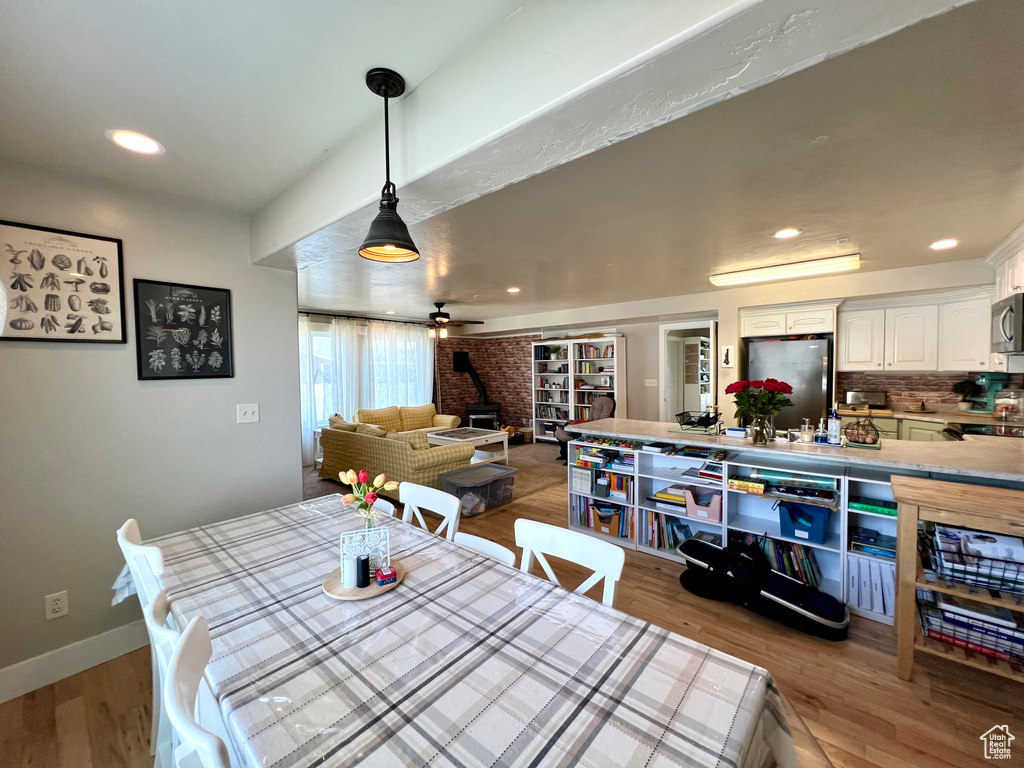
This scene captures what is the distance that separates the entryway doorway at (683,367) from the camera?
242 inches

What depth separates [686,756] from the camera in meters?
0.71

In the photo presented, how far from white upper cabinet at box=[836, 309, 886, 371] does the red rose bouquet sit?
8.15 feet

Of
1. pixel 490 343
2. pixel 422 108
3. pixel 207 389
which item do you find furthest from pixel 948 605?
pixel 490 343

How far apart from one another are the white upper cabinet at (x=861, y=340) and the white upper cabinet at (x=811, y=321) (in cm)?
30

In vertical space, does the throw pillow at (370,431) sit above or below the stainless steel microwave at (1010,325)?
below

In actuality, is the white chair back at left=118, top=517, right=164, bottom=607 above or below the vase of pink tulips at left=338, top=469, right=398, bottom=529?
below

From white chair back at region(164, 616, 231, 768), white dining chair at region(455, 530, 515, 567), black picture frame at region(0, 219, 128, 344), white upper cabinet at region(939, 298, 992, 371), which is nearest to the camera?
white chair back at region(164, 616, 231, 768)

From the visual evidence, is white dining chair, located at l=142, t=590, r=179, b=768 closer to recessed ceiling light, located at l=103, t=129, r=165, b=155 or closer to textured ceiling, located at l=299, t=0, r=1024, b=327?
textured ceiling, located at l=299, t=0, r=1024, b=327

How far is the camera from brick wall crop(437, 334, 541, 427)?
25.2 feet

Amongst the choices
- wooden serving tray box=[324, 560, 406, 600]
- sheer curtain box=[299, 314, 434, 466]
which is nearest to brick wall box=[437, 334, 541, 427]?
sheer curtain box=[299, 314, 434, 466]

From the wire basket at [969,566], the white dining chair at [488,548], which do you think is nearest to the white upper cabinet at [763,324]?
the wire basket at [969,566]

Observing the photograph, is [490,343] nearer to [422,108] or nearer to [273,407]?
[273,407]

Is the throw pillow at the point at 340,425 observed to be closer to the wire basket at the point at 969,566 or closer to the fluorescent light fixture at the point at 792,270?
the fluorescent light fixture at the point at 792,270

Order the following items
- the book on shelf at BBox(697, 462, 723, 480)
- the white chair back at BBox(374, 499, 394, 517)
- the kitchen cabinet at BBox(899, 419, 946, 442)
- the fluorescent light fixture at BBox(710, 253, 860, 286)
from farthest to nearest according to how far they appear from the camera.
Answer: the kitchen cabinet at BBox(899, 419, 946, 442), the fluorescent light fixture at BBox(710, 253, 860, 286), the book on shelf at BBox(697, 462, 723, 480), the white chair back at BBox(374, 499, 394, 517)
